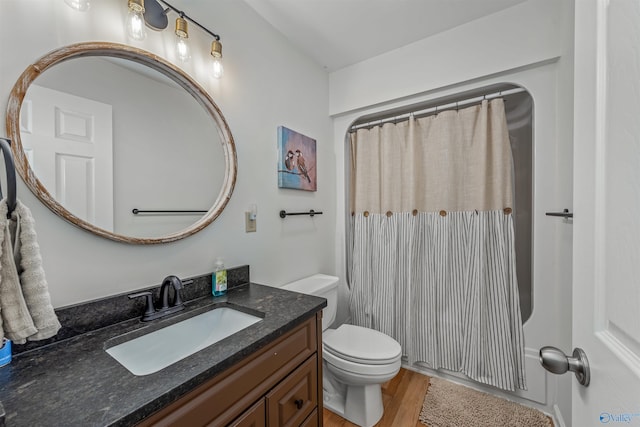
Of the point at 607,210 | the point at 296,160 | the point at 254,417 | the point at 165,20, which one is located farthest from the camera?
the point at 296,160

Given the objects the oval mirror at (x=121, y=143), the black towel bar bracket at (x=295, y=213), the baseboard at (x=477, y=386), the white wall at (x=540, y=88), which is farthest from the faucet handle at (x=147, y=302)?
the white wall at (x=540, y=88)

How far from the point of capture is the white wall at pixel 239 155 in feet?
2.66

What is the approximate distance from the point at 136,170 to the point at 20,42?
1.52 ft

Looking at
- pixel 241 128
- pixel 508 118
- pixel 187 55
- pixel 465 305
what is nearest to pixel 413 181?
pixel 508 118

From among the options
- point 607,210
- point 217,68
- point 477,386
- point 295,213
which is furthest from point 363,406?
point 217,68

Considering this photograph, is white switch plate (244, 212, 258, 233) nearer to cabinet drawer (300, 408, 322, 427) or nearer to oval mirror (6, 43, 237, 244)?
oval mirror (6, 43, 237, 244)

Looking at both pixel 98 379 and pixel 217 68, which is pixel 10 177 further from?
pixel 217 68

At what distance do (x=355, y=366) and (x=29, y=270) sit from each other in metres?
1.40

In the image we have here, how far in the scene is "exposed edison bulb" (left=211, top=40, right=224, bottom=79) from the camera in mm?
1240

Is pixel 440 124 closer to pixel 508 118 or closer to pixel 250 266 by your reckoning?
pixel 508 118

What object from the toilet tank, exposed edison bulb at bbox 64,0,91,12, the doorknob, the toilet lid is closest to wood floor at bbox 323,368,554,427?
the toilet lid

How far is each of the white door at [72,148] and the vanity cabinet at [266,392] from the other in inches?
27.4

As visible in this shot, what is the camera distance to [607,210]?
427 mm

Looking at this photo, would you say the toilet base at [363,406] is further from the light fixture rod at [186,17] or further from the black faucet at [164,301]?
the light fixture rod at [186,17]
